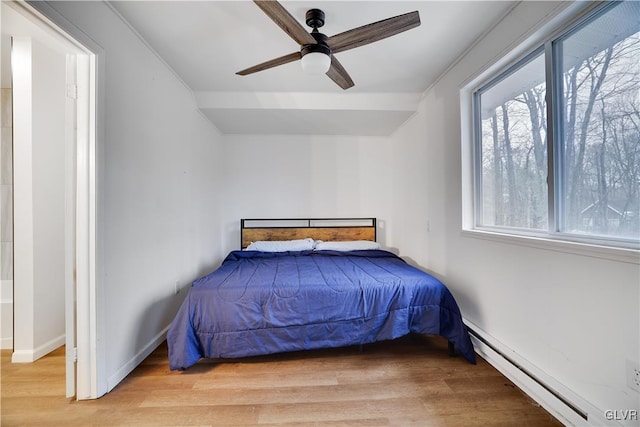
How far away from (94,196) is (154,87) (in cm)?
109

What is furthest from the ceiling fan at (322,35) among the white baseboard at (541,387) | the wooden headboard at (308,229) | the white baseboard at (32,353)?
the white baseboard at (32,353)

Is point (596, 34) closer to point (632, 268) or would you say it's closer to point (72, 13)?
point (632, 268)

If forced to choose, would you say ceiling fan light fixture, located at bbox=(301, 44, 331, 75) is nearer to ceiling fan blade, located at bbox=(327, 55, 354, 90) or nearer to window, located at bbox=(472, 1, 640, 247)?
ceiling fan blade, located at bbox=(327, 55, 354, 90)

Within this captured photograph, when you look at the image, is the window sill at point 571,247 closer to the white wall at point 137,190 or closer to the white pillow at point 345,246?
the white pillow at point 345,246

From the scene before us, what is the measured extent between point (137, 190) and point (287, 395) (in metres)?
1.73

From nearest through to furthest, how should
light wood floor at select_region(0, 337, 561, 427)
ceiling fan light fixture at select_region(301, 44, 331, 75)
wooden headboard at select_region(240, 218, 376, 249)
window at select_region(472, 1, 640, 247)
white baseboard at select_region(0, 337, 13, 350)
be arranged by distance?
window at select_region(472, 1, 640, 247) < light wood floor at select_region(0, 337, 561, 427) < ceiling fan light fixture at select_region(301, 44, 331, 75) < white baseboard at select_region(0, 337, 13, 350) < wooden headboard at select_region(240, 218, 376, 249)

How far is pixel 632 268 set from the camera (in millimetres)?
1048

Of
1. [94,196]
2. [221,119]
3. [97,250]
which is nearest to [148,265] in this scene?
[97,250]

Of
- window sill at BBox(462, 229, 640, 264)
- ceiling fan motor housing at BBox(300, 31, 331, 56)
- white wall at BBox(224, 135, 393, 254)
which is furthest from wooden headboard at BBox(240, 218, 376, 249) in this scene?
ceiling fan motor housing at BBox(300, 31, 331, 56)

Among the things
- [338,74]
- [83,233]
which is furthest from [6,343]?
[338,74]

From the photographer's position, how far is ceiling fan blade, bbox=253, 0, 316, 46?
3.90ft

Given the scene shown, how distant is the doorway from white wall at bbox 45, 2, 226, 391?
0.23ft

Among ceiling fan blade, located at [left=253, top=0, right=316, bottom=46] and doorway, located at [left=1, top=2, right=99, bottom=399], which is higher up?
ceiling fan blade, located at [left=253, top=0, right=316, bottom=46]

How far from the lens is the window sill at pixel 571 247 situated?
3.46 ft
